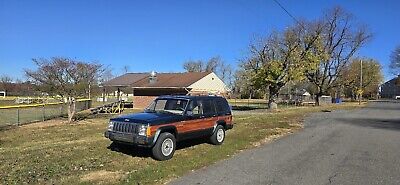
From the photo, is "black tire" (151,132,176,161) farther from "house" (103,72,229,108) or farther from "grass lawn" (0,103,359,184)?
"house" (103,72,229,108)

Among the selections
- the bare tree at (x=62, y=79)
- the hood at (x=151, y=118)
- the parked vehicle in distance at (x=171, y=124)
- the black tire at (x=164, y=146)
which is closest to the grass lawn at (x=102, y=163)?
the black tire at (x=164, y=146)

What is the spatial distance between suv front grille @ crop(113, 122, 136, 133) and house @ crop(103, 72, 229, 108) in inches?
1294

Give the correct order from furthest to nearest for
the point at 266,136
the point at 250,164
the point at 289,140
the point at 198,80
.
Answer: the point at 198,80
the point at 266,136
the point at 289,140
the point at 250,164

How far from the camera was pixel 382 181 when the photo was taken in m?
7.55

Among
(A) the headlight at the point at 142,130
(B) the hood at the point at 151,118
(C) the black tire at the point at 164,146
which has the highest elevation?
(B) the hood at the point at 151,118

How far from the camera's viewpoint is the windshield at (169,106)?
11328mm

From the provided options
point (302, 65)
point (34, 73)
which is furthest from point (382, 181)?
point (302, 65)

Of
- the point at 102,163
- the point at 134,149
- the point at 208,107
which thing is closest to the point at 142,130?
the point at 102,163

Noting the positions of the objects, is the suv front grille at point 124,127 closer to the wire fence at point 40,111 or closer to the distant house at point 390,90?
the wire fence at point 40,111

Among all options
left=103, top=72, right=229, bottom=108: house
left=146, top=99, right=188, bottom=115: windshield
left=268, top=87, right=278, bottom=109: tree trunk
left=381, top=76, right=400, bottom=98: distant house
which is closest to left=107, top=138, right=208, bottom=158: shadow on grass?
left=146, top=99, right=188, bottom=115: windshield

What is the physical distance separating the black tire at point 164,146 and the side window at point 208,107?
201 centimetres

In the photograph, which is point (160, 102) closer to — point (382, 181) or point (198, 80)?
point (382, 181)

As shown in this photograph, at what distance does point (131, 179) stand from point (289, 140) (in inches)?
309

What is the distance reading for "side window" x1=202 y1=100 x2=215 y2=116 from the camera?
40.0 feet
